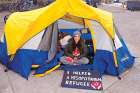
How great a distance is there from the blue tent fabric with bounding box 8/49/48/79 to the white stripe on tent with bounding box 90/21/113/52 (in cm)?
133

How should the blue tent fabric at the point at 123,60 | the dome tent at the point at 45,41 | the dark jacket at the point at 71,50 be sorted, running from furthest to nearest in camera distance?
the dark jacket at the point at 71,50, the blue tent fabric at the point at 123,60, the dome tent at the point at 45,41

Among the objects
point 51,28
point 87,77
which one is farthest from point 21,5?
point 87,77

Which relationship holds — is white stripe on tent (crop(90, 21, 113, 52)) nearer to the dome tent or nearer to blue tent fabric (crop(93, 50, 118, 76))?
the dome tent

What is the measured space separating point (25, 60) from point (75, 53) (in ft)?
3.84

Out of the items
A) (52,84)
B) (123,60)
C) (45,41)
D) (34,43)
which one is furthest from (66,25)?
(52,84)

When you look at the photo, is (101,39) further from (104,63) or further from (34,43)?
(34,43)

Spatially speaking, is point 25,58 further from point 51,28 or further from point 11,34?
point 51,28

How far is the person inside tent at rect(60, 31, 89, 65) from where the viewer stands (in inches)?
270

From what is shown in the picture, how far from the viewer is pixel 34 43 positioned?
6.81 m

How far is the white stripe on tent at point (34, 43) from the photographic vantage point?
672 centimetres

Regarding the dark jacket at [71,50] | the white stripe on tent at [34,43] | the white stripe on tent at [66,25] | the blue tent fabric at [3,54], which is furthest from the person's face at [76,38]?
the blue tent fabric at [3,54]

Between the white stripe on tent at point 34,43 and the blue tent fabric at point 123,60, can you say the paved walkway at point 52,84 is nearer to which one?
the blue tent fabric at point 123,60

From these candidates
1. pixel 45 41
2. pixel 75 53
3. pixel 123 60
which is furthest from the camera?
pixel 45 41

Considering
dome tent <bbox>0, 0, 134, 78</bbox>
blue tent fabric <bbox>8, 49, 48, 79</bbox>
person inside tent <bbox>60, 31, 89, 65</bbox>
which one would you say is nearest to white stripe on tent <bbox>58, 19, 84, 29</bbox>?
dome tent <bbox>0, 0, 134, 78</bbox>
